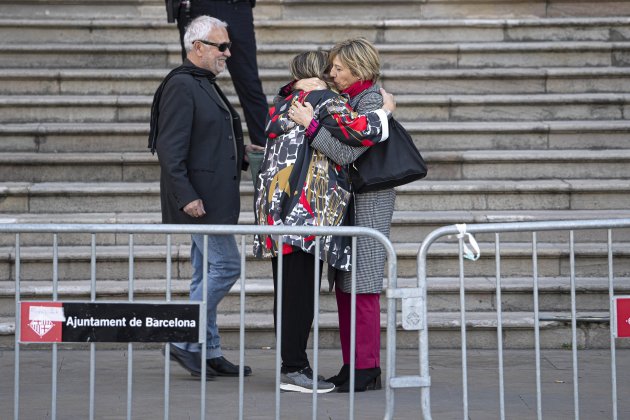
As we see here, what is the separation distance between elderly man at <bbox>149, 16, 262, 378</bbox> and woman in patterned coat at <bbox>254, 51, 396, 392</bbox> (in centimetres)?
27

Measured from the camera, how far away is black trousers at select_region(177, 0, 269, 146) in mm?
8852

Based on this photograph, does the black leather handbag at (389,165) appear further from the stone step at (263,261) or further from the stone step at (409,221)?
the stone step at (409,221)

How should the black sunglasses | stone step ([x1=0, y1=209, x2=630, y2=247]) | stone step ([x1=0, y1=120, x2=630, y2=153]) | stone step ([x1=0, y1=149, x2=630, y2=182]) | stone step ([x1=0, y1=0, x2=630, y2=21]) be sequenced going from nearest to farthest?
the black sunglasses
stone step ([x1=0, y1=209, x2=630, y2=247])
stone step ([x1=0, y1=149, x2=630, y2=182])
stone step ([x1=0, y1=120, x2=630, y2=153])
stone step ([x1=0, y1=0, x2=630, y2=21])

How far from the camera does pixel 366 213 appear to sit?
6574 mm

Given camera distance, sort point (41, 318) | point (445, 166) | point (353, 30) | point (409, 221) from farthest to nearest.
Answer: point (353, 30) → point (445, 166) → point (409, 221) → point (41, 318)

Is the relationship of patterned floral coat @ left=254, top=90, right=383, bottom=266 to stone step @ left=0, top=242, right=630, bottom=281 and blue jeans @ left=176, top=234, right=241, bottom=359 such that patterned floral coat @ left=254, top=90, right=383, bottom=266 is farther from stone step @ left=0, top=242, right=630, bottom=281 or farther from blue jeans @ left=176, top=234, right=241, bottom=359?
stone step @ left=0, top=242, right=630, bottom=281

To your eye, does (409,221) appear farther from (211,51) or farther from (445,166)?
(211,51)

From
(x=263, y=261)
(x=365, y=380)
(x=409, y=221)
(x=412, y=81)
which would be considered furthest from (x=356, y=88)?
(x=412, y=81)

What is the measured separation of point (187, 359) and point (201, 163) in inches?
42.5

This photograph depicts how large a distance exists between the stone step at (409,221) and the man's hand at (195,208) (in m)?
1.75

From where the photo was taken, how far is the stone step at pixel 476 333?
25.5ft

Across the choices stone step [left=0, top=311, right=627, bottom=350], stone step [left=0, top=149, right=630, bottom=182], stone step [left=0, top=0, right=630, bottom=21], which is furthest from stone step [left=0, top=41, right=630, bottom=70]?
stone step [left=0, top=311, right=627, bottom=350]

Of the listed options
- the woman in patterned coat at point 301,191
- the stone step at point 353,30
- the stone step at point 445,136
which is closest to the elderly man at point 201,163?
the woman in patterned coat at point 301,191

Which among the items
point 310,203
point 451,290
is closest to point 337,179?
point 310,203
